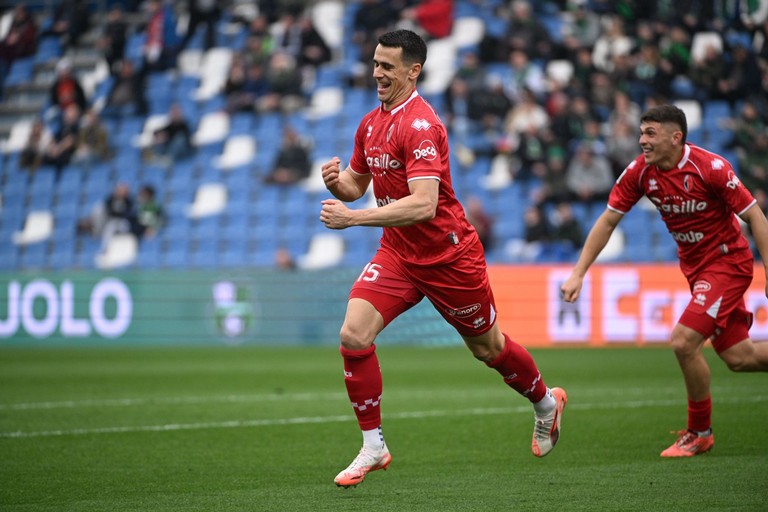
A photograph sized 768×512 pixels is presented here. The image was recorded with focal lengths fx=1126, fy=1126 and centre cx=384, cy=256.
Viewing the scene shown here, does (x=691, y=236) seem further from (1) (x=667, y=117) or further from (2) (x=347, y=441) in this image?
(2) (x=347, y=441)

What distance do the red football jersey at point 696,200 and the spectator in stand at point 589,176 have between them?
11946mm

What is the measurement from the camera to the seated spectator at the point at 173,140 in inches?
899

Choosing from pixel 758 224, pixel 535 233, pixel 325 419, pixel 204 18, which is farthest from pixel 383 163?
pixel 204 18

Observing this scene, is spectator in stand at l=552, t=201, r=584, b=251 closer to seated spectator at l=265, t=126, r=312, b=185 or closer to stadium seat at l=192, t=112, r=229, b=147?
seated spectator at l=265, t=126, r=312, b=185

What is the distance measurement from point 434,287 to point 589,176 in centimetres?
1372

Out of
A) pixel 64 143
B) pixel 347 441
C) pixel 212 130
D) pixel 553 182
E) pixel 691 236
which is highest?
pixel 691 236

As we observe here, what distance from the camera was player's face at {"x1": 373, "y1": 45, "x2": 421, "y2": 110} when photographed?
646 cm

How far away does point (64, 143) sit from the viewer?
23.5 metres

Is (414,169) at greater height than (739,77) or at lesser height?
greater

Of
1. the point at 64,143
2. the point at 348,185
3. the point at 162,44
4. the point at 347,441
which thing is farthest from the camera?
the point at 162,44

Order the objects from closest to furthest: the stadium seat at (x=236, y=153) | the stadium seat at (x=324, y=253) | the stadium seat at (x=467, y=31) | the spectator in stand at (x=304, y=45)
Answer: the stadium seat at (x=324, y=253) → the stadium seat at (x=236, y=153) → the stadium seat at (x=467, y=31) → the spectator in stand at (x=304, y=45)

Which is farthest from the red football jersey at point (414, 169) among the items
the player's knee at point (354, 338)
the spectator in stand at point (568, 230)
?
the spectator in stand at point (568, 230)

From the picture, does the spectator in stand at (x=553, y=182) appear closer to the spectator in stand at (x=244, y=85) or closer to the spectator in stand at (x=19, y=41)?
the spectator in stand at (x=244, y=85)

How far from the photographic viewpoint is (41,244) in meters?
22.7
